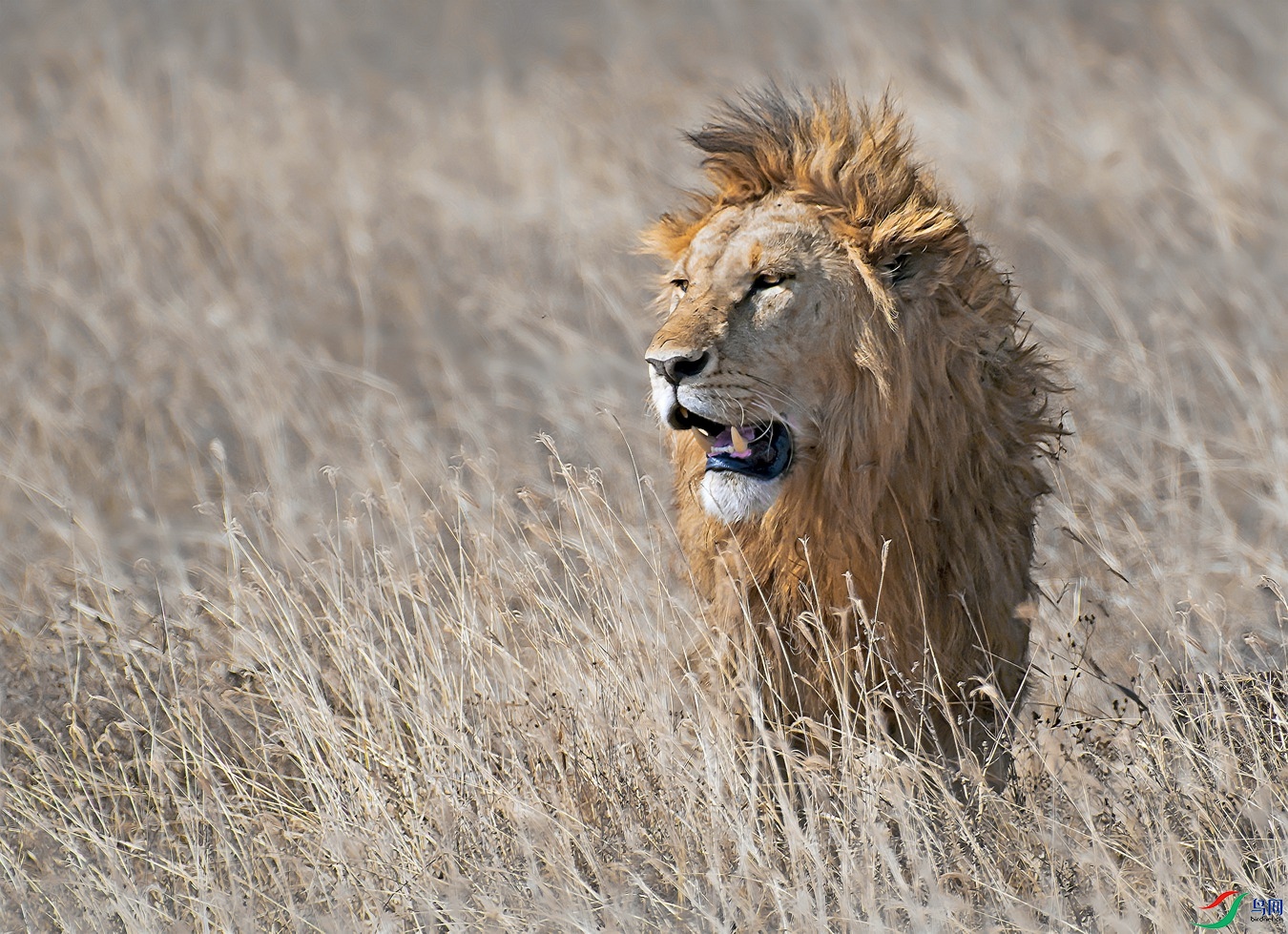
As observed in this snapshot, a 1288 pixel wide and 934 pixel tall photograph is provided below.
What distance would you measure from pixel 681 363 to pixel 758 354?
23cm

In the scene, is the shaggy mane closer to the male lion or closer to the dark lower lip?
the male lion

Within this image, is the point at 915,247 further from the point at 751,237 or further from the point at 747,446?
the point at 747,446

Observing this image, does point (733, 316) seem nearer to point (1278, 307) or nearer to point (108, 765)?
point (108, 765)

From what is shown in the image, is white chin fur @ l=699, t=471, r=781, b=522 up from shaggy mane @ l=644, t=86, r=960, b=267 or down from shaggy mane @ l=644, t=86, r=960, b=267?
down

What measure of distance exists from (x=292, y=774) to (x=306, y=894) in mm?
820

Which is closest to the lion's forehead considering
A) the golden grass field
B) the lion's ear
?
the lion's ear

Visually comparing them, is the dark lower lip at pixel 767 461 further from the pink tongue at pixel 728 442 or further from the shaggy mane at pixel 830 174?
the shaggy mane at pixel 830 174

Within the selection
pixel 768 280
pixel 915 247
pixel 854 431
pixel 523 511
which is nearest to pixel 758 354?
pixel 768 280

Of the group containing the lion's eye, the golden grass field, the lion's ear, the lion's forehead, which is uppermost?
the lion's ear

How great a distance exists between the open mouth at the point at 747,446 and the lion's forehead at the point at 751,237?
407 mm

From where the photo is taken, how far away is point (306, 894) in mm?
3848

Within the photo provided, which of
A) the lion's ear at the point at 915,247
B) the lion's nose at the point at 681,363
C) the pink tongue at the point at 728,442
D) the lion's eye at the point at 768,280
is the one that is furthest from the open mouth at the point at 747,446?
the lion's ear at the point at 915,247

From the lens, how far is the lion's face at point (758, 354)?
3.67 meters

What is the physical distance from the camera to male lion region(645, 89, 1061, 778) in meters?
3.78
